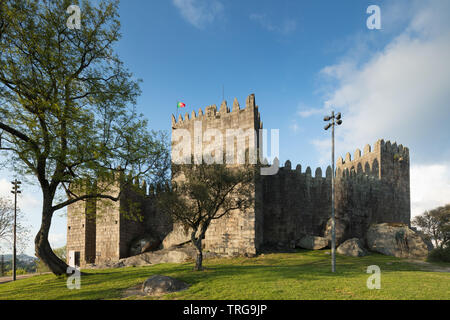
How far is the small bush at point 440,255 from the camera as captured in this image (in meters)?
21.4

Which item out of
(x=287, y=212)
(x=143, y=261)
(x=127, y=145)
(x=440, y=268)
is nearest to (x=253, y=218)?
(x=287, y=212)

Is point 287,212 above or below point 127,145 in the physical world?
below

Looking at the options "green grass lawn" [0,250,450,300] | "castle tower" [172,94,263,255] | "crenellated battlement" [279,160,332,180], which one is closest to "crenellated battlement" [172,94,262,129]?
"castle tower" [172,94,263,255]

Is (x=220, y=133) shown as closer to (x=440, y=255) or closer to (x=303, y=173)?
(x=303, y=173)

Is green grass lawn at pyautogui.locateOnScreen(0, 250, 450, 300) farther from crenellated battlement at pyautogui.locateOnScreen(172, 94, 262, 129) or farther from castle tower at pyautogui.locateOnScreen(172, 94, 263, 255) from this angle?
crenellated battlement at pyautogui.locateOnScreen(172, 94, 262, 129)

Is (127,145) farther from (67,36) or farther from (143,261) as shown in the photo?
(143,261)

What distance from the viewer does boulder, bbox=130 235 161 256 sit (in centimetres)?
2578

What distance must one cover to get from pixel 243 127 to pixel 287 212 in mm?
9182

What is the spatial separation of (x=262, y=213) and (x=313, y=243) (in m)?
5.32

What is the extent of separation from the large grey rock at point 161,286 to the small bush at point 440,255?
21.0 meters

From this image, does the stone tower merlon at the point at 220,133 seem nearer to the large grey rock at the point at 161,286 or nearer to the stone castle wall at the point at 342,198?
the stone castle wall at the point at 342,198

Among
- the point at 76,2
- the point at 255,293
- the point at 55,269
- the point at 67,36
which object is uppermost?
the point at 76,2

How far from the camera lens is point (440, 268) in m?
18.9

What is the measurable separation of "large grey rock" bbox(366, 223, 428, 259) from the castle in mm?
2191
